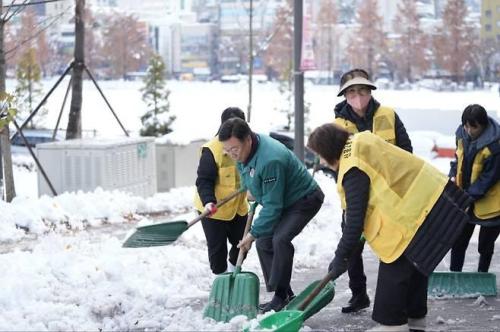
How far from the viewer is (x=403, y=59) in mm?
72125

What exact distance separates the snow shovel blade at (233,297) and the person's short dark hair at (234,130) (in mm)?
1021

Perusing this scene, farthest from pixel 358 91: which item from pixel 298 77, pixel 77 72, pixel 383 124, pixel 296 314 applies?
pixel 77 72

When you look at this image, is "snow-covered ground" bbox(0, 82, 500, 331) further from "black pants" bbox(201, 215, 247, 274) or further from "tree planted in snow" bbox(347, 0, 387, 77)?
"tree planted in snow" bbox(347, 0, 387, 77)

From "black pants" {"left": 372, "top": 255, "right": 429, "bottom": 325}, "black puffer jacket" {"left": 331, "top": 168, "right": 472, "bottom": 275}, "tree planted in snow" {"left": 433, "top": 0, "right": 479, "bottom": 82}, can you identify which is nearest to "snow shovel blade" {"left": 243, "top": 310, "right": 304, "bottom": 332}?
"black pants" {"left": 372, "top": 255, "right": 429, "bottom": 325}

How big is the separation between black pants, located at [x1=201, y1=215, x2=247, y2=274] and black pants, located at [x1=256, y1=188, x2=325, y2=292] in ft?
2.30

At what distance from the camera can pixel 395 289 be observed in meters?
5.24

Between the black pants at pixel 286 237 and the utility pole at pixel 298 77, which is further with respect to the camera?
the utility pole at pixel 298 77

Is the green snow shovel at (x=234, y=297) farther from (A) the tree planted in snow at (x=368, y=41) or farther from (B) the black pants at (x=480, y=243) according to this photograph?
(A) the tree planted in snow at (x=368, y=41)

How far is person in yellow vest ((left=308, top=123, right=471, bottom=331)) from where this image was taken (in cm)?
507

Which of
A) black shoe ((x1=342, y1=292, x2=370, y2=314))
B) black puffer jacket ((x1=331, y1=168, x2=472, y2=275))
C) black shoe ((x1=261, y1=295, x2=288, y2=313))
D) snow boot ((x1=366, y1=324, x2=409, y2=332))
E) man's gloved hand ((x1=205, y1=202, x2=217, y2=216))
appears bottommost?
black shoe ((x1=342, y1=292, x2=370, y2=314))

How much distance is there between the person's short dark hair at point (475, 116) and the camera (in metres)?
7.42

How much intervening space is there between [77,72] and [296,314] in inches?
497

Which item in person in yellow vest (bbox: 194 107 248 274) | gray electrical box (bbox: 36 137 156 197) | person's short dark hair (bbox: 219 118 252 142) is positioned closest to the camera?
person's short dark hair (bbox: 219 118 252 142)

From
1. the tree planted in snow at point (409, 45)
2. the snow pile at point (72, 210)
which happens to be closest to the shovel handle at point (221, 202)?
the snow pile at point (72, 210)
